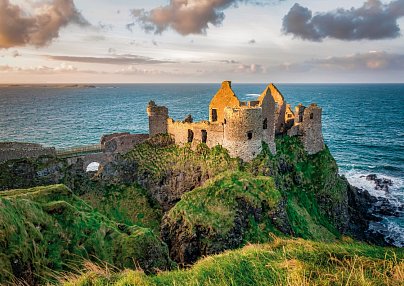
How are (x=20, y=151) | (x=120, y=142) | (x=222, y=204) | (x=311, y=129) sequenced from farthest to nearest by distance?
1. (x=311, y=129)
2. (x=120, y=142)
3. (x=20, y=151)
4. (x=222, y=204)

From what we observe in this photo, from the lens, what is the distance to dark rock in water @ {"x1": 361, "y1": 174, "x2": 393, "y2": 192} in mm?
57763

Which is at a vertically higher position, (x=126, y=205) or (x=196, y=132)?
(x=196, y=132)

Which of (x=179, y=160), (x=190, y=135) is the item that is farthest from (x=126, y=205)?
(x=190, y=135)

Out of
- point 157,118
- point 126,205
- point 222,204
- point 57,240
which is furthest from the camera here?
point 157,118

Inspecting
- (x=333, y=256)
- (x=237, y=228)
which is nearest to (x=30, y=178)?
(x=237, y=228)

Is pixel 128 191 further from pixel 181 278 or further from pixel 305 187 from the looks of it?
pixel 181 278

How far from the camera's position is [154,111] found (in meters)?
40.5

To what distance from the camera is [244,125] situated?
33875 mm

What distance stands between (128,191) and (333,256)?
3083 centimetres

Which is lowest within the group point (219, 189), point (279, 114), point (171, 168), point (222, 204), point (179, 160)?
point (222, 204)

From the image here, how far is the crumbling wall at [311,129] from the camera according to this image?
41906mm

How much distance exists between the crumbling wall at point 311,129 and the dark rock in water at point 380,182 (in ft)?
77.1

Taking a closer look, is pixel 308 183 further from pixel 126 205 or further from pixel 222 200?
pixel 126 205

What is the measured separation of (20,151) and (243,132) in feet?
75.7
